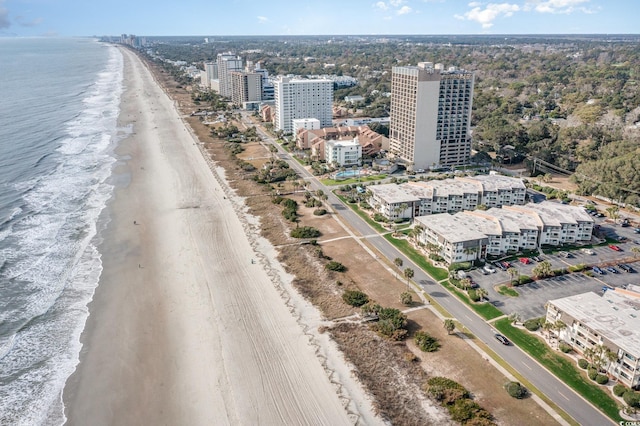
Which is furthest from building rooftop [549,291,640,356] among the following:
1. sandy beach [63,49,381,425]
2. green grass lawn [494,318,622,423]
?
sandy beach [63,49,381,425]

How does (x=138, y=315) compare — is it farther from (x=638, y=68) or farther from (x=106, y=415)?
(x=638, y=68)

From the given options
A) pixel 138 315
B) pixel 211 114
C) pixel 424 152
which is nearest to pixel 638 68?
pixel 424 152

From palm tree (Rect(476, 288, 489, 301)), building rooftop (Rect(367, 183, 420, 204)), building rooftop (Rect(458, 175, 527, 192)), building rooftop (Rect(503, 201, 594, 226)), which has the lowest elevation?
palm tree (Rect(476, 288, 489, 301))

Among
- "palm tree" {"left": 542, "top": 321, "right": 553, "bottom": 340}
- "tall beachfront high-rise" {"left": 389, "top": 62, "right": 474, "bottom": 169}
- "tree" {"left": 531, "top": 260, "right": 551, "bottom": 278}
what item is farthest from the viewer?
"tall beachfront high-rise" {"left": 389, "top": 62, "right": 474, "bottom": 169}

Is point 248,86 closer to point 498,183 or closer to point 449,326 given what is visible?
point 498,183

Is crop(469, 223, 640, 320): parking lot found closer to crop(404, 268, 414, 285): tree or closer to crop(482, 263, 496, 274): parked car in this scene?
crop(482, 263, 496, 274): parked car

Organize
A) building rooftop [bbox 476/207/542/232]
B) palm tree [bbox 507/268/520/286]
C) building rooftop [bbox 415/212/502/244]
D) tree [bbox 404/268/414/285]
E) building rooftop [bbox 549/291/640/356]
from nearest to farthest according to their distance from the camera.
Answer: building rooftop [bbox 549/291/640/356] < tree [bbox 404/268/414/285] < palm tree [bbox 507/268/520/286] < building rooftop [bbox 415/212/502/244] < building rooftop [bbox 476/207/542/232]

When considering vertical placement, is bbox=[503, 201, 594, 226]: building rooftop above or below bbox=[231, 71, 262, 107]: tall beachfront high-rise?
below
